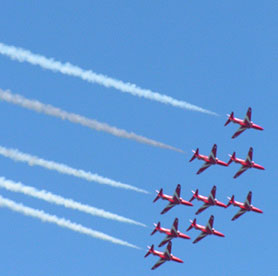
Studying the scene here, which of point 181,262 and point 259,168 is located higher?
point 259,168

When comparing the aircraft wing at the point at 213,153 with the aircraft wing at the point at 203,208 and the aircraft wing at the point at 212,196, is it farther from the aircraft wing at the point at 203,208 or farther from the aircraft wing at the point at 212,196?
the aircraft wing at the point at 203,208

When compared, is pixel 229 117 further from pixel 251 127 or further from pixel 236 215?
pixel 236 215

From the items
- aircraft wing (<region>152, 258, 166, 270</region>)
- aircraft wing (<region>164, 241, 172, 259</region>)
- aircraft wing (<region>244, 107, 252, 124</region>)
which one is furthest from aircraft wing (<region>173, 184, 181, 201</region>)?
aircraft wing (<region>244, 107, 252, 124</region>)

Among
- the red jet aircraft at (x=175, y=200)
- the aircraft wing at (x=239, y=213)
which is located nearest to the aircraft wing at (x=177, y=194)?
the red jet aircraft at (x=175, y=200)

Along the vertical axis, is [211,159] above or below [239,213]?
above

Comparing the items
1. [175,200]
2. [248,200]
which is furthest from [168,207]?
[248,200]

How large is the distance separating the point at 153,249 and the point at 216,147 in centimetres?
1259

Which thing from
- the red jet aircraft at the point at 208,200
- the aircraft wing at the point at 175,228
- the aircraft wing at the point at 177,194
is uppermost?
the red jet aircraft at the point at 208,200

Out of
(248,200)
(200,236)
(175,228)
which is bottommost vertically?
(175,228)

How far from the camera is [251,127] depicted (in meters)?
145

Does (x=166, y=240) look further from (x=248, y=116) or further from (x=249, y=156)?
(x=248, y=116)

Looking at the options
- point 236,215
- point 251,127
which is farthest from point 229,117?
point 236,215

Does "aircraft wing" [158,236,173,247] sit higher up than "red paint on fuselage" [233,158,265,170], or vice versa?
"red paint on fuselage" [233,158,265,170]

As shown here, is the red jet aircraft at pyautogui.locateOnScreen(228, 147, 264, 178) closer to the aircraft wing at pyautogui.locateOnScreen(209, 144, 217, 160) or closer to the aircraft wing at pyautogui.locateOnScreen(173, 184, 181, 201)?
the aircraft wing at pyautogui.locateOnScreen(209, 144, 217, 160)
